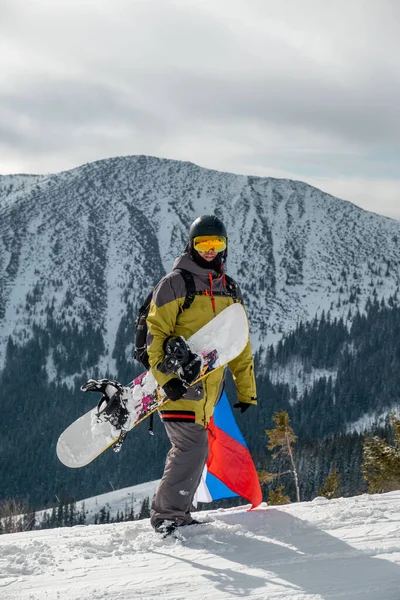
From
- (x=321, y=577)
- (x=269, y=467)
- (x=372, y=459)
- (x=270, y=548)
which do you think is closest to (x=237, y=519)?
(x=270, y=548)

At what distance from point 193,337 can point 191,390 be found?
1.57 feet

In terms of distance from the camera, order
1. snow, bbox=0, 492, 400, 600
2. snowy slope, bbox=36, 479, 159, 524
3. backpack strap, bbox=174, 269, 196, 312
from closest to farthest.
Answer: snow, bbox=0, 492, 400, 600 < backpack strap, bbox=174, 269, 196, 312 < snowy slope, bbox=36, 479, 159, 524

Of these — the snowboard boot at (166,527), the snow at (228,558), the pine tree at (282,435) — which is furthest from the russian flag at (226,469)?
the pine tree at (282,435)

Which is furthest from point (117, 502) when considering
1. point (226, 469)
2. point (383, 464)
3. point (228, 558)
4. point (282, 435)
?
point (228, 558)

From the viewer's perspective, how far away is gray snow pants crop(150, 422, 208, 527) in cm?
548

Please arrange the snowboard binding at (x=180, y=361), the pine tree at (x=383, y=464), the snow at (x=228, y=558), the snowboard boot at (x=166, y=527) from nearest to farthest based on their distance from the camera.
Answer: the snow at (x=228, y=558) → the snowboard boot at (x=166, y=527) → the snowboard binding at (x=180, y=361) → the pine tree at (x=383, y=464)

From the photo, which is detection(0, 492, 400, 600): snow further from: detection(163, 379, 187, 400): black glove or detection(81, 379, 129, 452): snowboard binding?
detection(163, 379, 187, 400): black glove

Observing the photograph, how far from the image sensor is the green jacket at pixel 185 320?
5.50 meters

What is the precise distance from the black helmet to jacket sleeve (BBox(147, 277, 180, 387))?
55 centimetres

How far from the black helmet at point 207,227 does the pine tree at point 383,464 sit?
16207 mm

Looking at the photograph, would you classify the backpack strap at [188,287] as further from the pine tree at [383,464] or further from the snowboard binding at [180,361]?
the pine tree at [383,464]

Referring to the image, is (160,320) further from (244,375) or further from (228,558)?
(228,558)

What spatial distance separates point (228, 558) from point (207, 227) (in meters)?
2.81

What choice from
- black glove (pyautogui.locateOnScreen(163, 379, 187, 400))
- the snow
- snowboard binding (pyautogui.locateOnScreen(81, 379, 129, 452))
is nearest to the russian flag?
the snow
